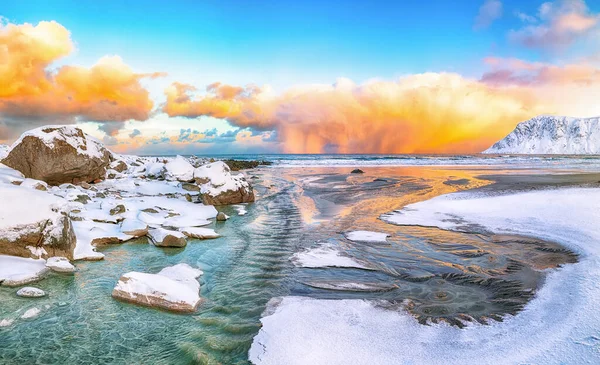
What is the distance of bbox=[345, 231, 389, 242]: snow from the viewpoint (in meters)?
10.4

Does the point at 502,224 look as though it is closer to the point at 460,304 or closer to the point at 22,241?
the point at 460,304

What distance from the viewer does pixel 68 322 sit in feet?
18.1

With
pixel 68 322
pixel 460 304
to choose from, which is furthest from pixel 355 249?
pixel 68 322

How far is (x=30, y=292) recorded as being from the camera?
20.9 ft

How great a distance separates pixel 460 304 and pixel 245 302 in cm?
388

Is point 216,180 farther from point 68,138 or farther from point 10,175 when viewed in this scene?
point 10,175

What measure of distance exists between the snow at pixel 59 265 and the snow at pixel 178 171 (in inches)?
506

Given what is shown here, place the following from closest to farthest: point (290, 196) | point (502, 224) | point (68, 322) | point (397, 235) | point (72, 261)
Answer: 1. point (68, 322)
2. point (72, 261)
3. point (397, 235)
4. point (502, 224)
5. point (290, 196)

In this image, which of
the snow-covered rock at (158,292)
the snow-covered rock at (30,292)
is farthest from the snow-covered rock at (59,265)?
the snow-covered rock at (158,292)

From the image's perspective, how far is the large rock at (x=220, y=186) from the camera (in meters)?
17.5

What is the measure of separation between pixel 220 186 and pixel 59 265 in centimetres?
1057

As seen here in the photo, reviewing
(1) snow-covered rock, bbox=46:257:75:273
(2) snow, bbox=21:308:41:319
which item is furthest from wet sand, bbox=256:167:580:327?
(1) snow-covered rock, bbox=46:257:75:273

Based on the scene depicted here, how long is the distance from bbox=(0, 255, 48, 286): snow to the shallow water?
0.26 m

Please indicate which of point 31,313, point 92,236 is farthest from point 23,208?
point 31,313
